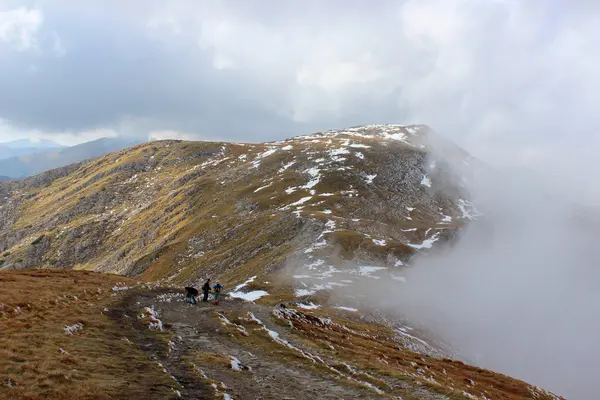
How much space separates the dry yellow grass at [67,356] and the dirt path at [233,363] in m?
1.58

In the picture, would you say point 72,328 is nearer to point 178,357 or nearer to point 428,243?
point 178,357

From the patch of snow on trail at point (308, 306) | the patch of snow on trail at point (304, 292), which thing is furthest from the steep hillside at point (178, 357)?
the patch of snow on trail at point (304, 292)

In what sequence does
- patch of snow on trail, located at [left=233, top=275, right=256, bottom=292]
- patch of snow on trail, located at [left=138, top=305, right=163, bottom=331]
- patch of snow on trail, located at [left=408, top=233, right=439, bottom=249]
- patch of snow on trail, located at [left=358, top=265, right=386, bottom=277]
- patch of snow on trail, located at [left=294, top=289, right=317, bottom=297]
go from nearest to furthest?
patch of snow on trail, located at [left=138, top=305, right=163, bottom=331] → patch of snow on trail, located at [left=294, top=289, right=317, bottom=297] → patch of snow on trail, located at [left=233, top=275, right=256, bottom=292] → patch of snow on trail, located at [left=358, top=265, right=386, bottom=277] → patch of snow on trail, located at [left=408, top=233, right=439, bottom=249]

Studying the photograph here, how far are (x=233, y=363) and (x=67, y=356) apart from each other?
9712 millimetres

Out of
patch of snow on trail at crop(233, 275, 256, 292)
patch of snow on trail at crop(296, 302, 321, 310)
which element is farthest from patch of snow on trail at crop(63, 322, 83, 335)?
patch of snow on trail at crop(233, 275, 256, 292)

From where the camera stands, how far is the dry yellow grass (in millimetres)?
18109

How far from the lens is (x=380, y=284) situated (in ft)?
349

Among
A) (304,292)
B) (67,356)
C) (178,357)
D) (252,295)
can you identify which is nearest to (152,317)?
(178,357)

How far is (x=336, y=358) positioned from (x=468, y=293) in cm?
11624

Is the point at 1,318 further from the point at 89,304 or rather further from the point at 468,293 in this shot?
the point at 468,293

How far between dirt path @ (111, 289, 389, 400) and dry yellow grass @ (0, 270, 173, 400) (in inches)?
62.3

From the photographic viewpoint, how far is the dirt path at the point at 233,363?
74.1 ft

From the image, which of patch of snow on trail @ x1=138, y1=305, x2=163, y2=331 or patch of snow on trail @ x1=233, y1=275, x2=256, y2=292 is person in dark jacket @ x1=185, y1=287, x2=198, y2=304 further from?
patch of snow on trail @ x1=233, y1=275, x2=256, y2=292

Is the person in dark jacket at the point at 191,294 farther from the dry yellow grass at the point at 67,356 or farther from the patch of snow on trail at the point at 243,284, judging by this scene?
the patch of snow on trail at the point at 243,284
